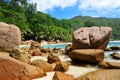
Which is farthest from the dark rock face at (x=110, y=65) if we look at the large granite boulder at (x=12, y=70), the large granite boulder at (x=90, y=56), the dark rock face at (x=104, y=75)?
the large granite boulder at (x=12, y=70)

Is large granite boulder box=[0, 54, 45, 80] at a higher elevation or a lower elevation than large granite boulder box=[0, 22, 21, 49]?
lower

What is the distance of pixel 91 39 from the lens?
14.6 meters

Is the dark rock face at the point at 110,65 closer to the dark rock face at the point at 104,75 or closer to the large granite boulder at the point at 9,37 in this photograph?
the dark rock face at the point at 104,75

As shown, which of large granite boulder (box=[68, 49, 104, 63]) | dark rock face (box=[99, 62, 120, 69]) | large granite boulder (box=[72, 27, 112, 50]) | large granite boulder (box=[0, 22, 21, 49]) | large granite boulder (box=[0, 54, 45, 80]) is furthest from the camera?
large granite boulder (box=[72, 27, 112, 50])

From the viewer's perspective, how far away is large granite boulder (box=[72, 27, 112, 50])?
14.4m

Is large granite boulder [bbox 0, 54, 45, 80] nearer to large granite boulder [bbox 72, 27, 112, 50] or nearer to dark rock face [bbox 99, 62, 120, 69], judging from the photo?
dark rock face [bbox 99, 62, 120, 69]

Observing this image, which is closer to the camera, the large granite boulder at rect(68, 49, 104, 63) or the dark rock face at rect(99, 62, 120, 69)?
the dark rock face at rect(99, 62, 120, 69)

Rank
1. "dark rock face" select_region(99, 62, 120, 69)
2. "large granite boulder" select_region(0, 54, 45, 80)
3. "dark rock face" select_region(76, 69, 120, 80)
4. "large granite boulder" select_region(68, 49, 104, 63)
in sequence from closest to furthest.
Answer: "dark rock face" select_region(76, 69, 120, 80) < "large granite boulder" select_region(0, 54, 45, 80) < "dark rock face" select_region(99, 62, 120, 69) < "large granite boulder" select_region(68, 49, 104, 63)

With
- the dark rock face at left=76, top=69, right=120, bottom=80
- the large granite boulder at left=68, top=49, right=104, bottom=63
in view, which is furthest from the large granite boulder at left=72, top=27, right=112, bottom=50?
the dark rock face at left=76, top=69, right=120, bottom=80

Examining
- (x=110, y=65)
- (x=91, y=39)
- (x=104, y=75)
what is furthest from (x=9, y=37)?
(x=104, y=75)

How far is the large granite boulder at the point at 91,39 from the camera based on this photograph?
1442 centimetres

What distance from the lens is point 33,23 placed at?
186ft

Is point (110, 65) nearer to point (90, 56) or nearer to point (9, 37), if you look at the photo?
point (90, 56)

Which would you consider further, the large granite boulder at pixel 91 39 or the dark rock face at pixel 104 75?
the large granite boulder at pixel 91 39
